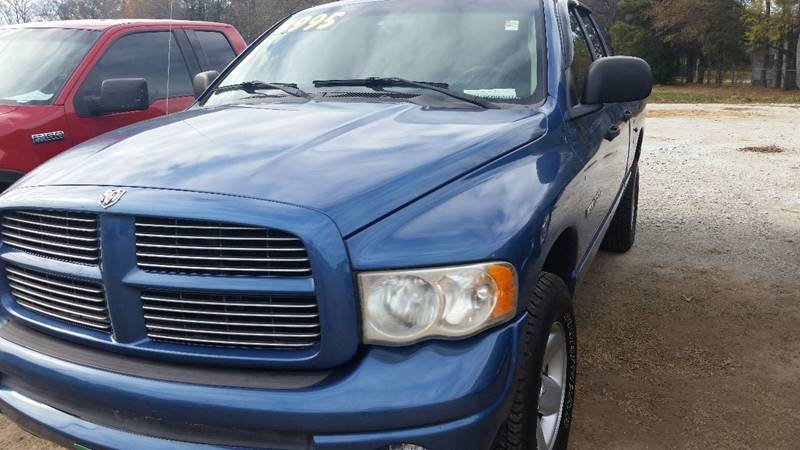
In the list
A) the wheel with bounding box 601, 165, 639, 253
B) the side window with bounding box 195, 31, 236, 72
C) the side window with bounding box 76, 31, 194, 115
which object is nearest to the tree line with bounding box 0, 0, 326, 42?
the side window with bounding box 195, 31, 236, 72

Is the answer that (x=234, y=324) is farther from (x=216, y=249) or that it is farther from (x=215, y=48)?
(x=215, y=48)

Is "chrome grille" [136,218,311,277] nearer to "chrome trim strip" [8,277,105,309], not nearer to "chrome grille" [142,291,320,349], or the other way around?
"chrome grille" [142,291,320,349]

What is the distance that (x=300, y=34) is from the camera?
11.4 feet

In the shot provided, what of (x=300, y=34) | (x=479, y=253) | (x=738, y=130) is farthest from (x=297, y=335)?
(x=738, y=130)

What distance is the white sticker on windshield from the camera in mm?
2830

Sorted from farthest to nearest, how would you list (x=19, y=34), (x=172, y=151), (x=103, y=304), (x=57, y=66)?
(x=19, y=34), (x=57, y=66), (x=172, y=151), (x=103, y=304)

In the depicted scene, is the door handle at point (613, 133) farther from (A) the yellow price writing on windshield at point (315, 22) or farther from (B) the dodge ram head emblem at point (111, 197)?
(B) the dodge ram head emblem at point (111, 197)

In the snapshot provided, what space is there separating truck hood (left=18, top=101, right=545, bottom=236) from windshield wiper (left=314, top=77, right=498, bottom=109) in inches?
4.7

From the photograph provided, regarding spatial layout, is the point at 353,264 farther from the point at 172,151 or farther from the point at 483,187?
the point at 172,151

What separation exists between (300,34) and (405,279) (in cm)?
212

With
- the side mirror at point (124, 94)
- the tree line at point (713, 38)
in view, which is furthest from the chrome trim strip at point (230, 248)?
the tree line at point (713, 38)

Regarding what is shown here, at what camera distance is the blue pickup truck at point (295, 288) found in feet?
5.53

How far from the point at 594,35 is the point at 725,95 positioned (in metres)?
33.0

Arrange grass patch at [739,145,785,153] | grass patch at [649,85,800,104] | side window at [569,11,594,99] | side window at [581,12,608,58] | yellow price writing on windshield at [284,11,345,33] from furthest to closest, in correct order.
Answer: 1. grass patch at [649,85,800,104]
2. grass patch at [739,145,785,153]
3. side window at [581,12,608,58]
4. yellow price writing on windshield at [284,11,345,33]
5. side window at [569,11,594,99]
